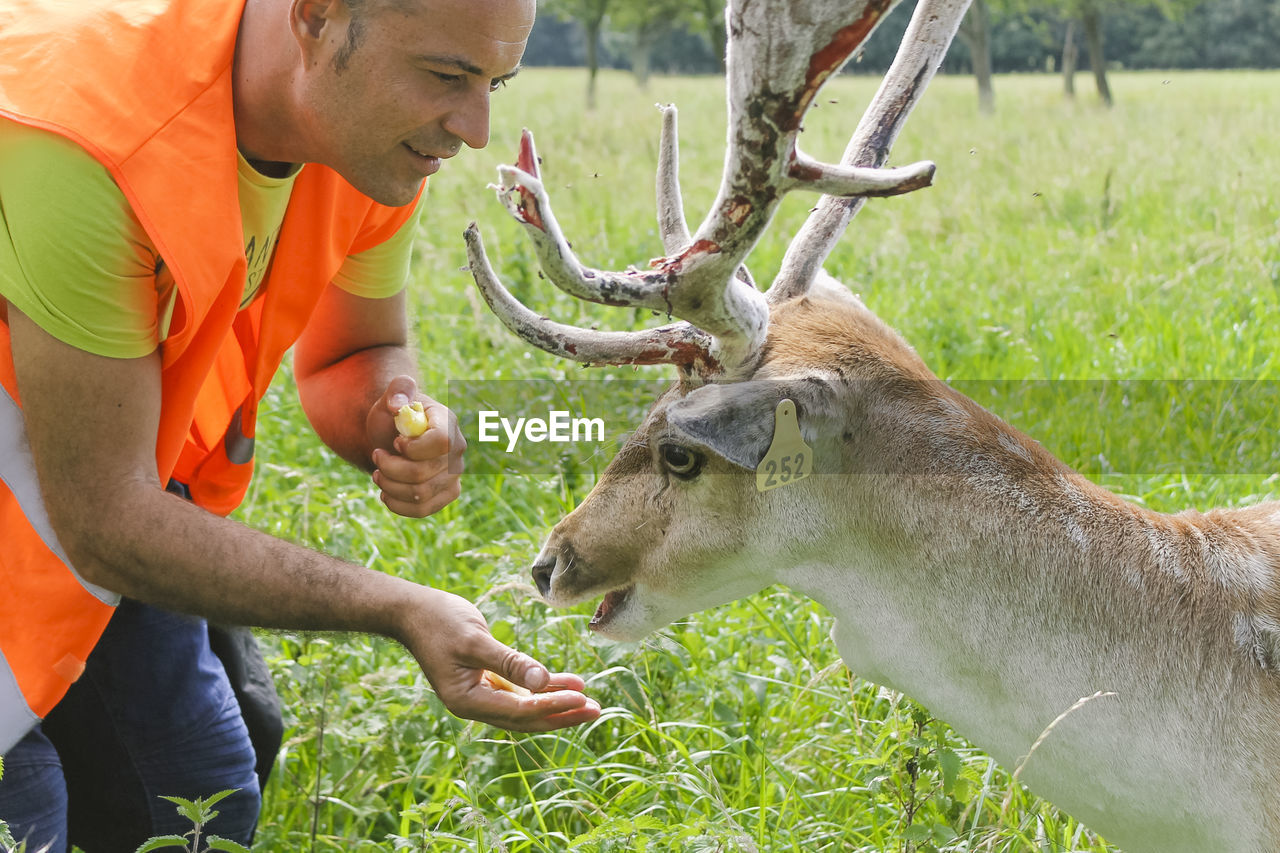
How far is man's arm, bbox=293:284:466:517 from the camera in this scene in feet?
9.86

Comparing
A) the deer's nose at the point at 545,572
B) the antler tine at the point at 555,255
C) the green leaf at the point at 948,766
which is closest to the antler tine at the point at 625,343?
the antler tine at the point at 555,255

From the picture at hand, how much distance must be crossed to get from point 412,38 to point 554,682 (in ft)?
4.26

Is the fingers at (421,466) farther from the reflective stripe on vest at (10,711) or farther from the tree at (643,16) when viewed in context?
the tree at (643,16)

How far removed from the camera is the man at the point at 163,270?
2227 millimetres

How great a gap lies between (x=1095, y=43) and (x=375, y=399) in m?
30.6

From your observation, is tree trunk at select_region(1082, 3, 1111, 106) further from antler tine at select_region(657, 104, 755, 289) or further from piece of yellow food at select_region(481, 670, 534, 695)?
piece of yellow food at select_region(481, 670, 534, 695)

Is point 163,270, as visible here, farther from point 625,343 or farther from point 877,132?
point 877,132

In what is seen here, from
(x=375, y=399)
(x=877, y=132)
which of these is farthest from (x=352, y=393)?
(x=877, y=132)

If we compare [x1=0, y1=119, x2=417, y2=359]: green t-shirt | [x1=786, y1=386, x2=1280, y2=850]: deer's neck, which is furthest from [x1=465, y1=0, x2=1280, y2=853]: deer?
[x1=0, y1=119, x2=417, y2=359]: green t-shirt

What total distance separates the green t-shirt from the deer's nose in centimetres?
106

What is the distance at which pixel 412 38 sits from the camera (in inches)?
90.9

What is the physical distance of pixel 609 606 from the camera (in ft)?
9.71

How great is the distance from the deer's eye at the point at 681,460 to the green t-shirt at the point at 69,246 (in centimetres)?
110

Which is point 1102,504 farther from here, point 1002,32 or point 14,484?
point 1002,32
